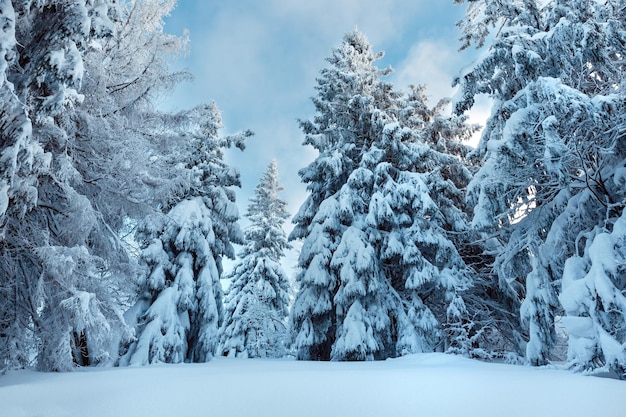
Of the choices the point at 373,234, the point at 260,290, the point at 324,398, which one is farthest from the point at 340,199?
the point at 260,290

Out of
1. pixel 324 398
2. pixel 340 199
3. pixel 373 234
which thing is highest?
pixel 340 199

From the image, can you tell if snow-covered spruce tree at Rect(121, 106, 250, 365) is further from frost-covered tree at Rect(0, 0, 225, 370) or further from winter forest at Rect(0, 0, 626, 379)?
frost-covered tree at Rect(0, 0, 225, 370)

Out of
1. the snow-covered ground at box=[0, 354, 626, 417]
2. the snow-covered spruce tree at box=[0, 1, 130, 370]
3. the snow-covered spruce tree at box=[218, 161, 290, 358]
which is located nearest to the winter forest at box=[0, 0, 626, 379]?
the snow-covered spruce tree at box=[0, 1, 130, 370]

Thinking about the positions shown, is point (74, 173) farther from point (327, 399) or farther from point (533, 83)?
point (533, 83)

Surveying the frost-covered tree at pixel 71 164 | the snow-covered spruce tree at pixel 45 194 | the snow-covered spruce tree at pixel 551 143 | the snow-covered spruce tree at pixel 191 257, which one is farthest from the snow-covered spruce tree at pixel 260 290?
the snow-covered spruce tree at pixel 551 143

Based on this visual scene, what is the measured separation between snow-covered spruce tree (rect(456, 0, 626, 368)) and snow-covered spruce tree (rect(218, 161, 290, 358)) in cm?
1329

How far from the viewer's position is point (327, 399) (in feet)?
9.75

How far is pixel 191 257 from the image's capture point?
1234 centimetres

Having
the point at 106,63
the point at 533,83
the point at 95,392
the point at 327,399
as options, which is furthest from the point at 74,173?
the point at 533,83

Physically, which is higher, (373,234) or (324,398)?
(373,234)

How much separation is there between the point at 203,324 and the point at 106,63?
8.36 meters

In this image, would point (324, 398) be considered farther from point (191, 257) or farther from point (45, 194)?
point (191, 257)

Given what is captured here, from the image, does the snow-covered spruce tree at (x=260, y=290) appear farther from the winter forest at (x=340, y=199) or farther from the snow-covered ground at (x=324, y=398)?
the snow-covered ground at (x=324, y=398)

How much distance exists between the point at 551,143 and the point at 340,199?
261 inches
